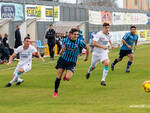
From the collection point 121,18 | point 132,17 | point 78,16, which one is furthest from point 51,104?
point 132,17

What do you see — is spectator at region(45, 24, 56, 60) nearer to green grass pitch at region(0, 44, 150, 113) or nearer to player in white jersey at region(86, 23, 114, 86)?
green grass pitch at region(0, 44, 150, 113)

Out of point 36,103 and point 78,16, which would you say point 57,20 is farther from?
point 36,103

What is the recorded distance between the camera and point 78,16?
40.9 meters

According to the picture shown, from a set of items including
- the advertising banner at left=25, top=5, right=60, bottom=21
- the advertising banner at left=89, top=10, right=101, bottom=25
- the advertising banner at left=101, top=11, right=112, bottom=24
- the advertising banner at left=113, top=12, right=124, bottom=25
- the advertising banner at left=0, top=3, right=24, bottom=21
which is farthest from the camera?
the advertising banner at left=113, top=12, right=124, bottom=25

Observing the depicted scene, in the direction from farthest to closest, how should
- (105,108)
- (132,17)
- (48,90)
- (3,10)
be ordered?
(132,17)
(3,10)
(48,90)
(105,108)

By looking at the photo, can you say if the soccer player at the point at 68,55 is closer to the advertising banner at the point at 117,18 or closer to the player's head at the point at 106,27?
the player's head at the point at 106,27

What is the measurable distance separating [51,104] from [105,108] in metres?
1.58

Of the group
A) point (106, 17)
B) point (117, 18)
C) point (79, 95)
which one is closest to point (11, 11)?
point (106, 17)

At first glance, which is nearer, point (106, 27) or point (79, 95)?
point (79, 95)

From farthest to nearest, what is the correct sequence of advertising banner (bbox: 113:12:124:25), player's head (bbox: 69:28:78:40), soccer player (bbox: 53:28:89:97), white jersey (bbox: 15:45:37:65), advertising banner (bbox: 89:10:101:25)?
advertising banner (bbox: 113:12:124:25) → advertising banner (bbox: 89:10:101:25) → white jersey (bbox: 15:45:37:65) → soccer player (bbox: 53:28:89:97) → player's head (bbox: 69:28:78:40)

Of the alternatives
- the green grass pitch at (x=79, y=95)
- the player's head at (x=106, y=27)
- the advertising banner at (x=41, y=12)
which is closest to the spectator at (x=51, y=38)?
the advertising banner at (x=41, y=12)

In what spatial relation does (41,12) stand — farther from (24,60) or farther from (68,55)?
(68,55)

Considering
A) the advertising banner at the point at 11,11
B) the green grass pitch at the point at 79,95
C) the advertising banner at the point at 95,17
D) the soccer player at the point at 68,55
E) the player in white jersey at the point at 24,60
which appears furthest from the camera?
the advertising banner at the point at 95,17

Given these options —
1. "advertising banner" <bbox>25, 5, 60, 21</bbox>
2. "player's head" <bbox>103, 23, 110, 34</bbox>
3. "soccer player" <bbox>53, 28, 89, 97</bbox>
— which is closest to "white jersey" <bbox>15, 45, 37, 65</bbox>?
"player's head" <bbox>103, 23, 110, 34</bbox>
